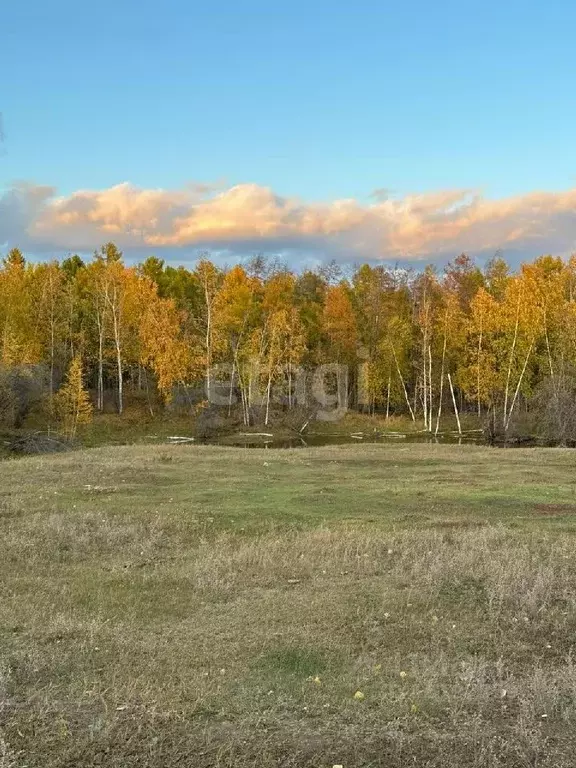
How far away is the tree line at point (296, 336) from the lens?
59.1m

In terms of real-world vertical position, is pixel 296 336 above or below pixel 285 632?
above

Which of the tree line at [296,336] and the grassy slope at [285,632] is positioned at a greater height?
the tree line at [296,336]

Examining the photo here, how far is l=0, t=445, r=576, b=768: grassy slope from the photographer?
22.9 feet

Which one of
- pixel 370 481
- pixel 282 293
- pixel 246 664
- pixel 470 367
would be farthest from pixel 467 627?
pixel 282 293

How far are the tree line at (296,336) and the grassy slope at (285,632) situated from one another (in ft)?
124

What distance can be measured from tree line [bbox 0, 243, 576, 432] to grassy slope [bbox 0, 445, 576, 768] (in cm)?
3767

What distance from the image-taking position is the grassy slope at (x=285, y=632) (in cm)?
696

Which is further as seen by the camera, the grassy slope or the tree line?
the tree line

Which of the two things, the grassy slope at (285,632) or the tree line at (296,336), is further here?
the tree line at (296,336)

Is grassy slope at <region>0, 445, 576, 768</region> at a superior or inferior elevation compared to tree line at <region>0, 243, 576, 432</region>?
inferior

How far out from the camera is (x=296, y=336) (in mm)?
63594

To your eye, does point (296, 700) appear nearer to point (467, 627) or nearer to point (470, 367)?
point (467, 627)

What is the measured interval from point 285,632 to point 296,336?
5427 centimetres

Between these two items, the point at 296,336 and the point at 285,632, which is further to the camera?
the point at 296,336
